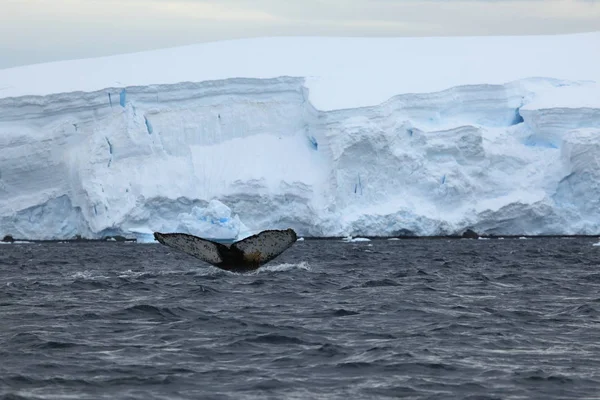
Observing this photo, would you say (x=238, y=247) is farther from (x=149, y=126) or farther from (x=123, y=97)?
(x=149, y=126)

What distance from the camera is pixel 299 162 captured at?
39.8 metres

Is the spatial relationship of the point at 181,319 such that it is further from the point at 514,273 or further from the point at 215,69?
the point at 215,69

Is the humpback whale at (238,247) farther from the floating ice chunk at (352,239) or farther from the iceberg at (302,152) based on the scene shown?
the floating ice chunk at (352,239)

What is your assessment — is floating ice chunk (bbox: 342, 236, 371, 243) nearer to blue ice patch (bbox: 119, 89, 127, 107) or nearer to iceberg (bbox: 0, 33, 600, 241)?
iceberg (bbox: 0, 33, 600, 241)

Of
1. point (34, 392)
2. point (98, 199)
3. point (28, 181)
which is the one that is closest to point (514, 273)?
point (34, 392)

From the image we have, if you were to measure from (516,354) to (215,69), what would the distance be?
36857 mm

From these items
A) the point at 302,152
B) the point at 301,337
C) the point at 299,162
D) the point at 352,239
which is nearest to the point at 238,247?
the point at 301,337

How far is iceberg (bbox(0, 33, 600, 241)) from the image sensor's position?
1442 inches

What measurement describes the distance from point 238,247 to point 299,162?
27.9 metres

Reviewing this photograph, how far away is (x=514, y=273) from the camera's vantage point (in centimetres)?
1767

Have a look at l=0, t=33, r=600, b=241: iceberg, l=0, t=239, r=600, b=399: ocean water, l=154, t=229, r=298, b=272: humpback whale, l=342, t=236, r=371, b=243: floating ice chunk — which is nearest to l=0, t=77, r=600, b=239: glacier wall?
l=0, t=33, r=600, b=241: iceberg

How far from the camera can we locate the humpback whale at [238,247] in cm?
1145

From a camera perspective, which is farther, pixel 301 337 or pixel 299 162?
pixel 299 162

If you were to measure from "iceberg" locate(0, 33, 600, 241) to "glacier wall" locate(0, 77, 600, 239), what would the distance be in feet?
0.18
